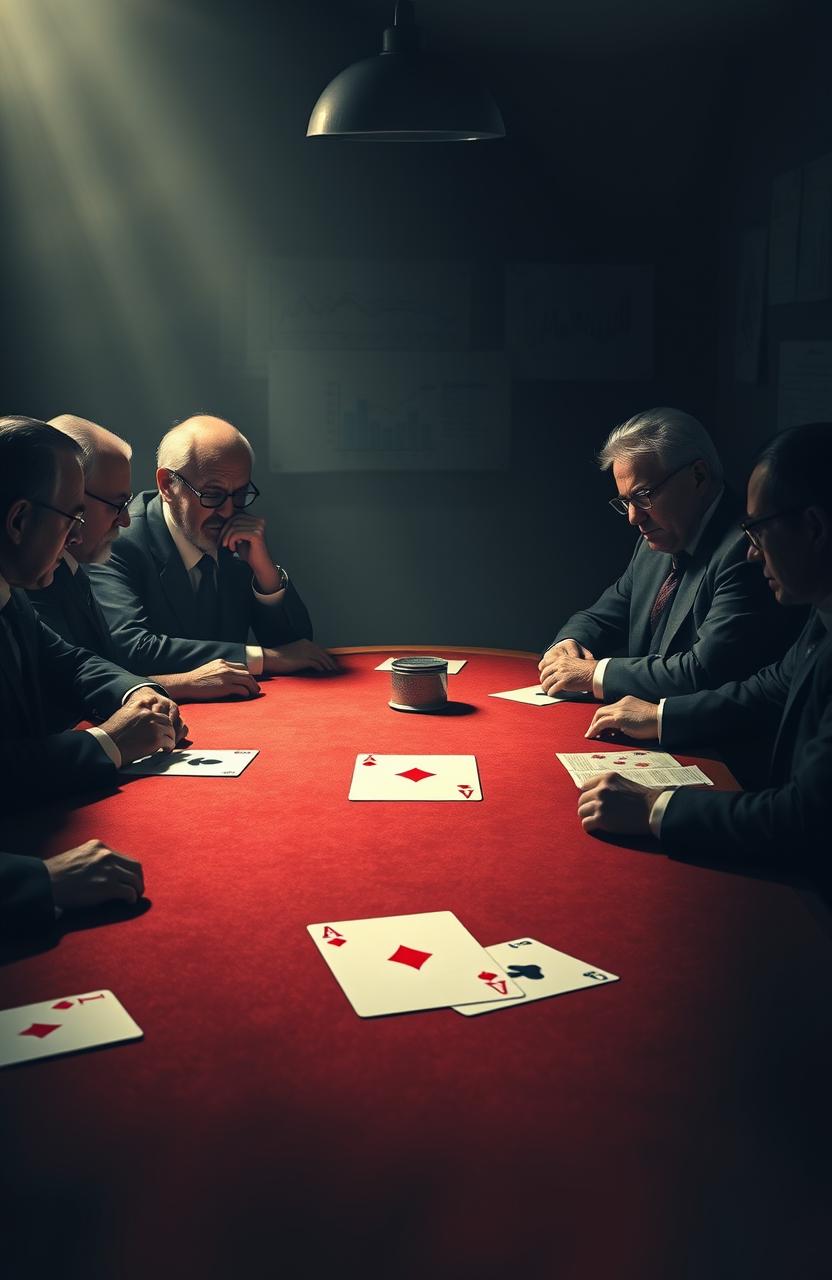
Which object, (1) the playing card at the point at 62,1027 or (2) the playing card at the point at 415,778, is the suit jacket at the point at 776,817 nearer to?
(2) the playing card at the point at 415,778

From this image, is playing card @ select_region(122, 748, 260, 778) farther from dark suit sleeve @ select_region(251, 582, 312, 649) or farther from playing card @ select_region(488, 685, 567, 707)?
dark suit sleeve @ select_region(251, 582, 312, 649)

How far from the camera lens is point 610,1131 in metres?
1.12

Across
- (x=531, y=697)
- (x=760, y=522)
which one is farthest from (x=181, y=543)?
(x=760, y=522)

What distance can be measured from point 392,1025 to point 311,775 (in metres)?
0.99

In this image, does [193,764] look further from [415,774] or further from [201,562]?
[201,562]

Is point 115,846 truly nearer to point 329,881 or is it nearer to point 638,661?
point 329,881

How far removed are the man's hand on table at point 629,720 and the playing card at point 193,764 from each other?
720mm

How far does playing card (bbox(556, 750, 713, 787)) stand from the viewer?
7.36ft

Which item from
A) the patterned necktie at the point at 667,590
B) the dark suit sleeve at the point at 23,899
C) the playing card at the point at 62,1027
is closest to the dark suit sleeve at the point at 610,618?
the patterned necktie at the point at 667,590

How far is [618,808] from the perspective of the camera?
6.32 ft

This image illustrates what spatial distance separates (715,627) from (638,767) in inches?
28.6

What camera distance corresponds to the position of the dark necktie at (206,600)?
145 inches

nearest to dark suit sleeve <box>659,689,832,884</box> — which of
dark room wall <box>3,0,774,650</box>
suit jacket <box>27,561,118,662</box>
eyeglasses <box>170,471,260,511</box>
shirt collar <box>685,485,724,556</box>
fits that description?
shirt collar <box>685,485,724,556</box>

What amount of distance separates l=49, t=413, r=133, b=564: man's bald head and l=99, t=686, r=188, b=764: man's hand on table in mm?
775
